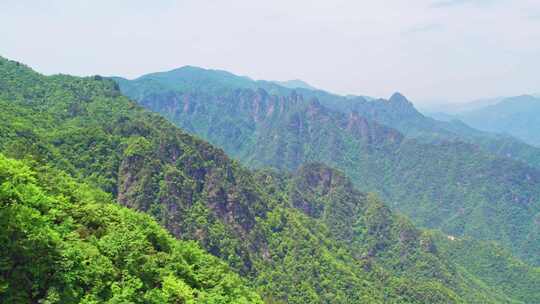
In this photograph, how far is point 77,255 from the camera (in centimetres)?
3153

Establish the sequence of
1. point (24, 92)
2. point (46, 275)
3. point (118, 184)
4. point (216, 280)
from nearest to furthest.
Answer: point (46, 275)
point (216, 280)
point (118, 184)
point (24, 92)

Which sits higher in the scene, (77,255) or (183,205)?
(77,255)

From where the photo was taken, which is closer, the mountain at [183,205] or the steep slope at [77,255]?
the steep slope at [77,255]

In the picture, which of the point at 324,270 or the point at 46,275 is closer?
the point at 46,275

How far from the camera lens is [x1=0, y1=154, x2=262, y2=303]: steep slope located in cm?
2864

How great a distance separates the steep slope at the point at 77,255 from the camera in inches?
A: 1128

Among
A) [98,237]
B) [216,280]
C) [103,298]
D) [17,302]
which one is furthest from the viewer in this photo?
[216,280]

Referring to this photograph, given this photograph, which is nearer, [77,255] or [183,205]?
[77,255]

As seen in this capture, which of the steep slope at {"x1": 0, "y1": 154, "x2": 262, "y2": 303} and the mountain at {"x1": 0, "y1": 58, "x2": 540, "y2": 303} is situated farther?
the mountain at {"x1": 0, "y1": 58, "x2": 540, "y2": 303}

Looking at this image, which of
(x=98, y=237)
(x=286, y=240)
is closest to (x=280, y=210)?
(x=286, y=240)

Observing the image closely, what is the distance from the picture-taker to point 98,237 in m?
38.8

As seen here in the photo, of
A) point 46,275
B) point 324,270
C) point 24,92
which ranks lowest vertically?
point 324,270

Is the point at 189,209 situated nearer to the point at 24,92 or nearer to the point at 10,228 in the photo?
the point at 10,228

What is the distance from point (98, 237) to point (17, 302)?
11.7 m
